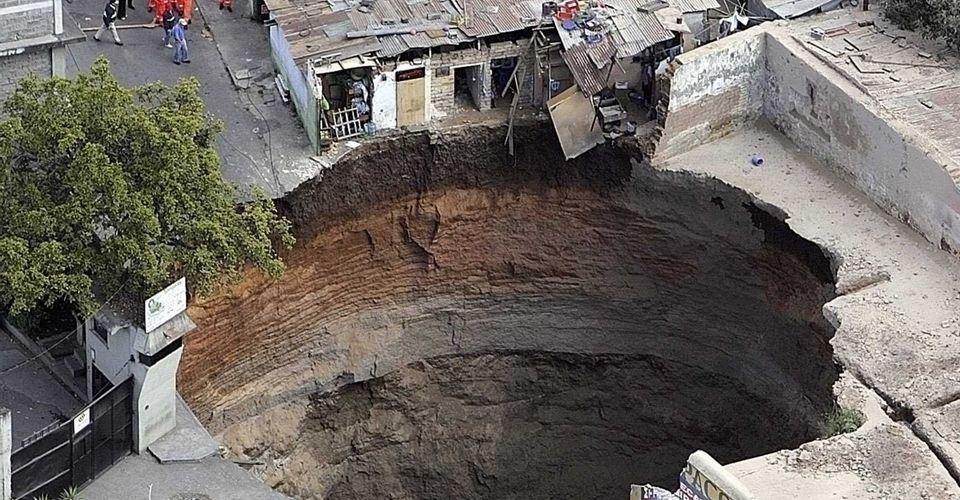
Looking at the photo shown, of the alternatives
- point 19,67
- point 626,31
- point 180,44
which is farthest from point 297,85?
point 626,31

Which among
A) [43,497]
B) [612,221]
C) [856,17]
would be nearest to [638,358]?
[612,221]

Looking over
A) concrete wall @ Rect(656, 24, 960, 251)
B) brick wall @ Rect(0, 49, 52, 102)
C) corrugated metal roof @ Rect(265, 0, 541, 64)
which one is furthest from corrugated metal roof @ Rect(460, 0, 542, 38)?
brick wall @ Rect(0, 49, 52, 102)

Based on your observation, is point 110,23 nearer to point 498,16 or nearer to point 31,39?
point 31,39

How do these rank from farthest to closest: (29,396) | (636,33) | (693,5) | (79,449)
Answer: (693,5) < (636,33) < (29,396) < (79,449)

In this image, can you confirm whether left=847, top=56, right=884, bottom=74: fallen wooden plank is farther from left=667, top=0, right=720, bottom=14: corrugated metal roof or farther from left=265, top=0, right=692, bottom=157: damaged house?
left=265, top=0, right=692, bottom=157: damaged house

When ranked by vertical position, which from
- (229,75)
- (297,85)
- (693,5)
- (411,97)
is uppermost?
(693,5)

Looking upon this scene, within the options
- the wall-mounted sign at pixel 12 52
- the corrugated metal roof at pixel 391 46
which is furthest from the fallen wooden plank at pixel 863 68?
the wall-mounted sign at pixel 12 52

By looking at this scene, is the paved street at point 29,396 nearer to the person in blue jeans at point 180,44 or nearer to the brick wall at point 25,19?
the brick wall at point 25,19

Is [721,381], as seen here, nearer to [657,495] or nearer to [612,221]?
[612,221]

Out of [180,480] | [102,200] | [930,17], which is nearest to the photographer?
[102,200]
